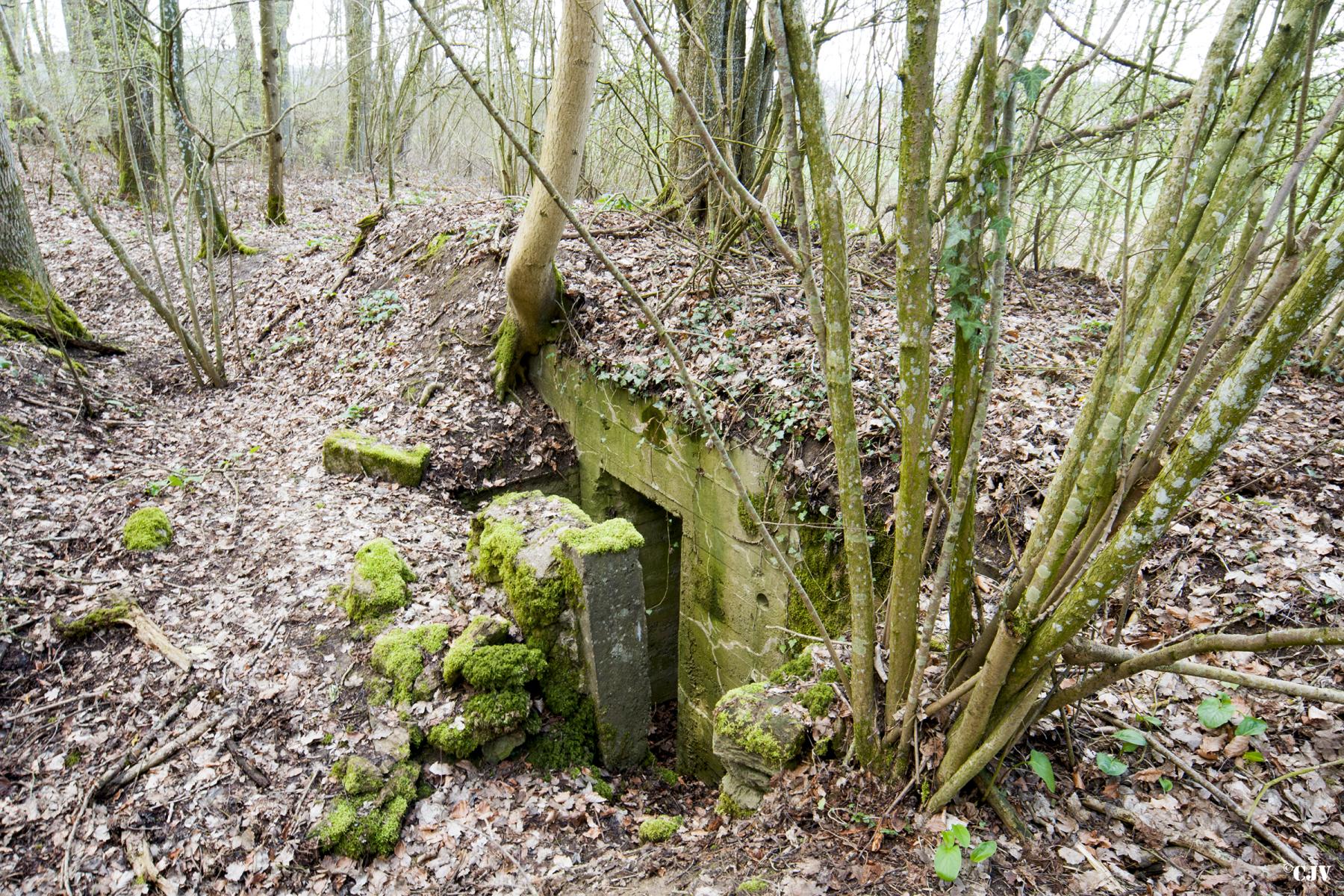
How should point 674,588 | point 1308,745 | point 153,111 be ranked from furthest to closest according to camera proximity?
point 153,111
point 674,588
point 1308,745

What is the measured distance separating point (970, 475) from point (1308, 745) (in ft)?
5.45

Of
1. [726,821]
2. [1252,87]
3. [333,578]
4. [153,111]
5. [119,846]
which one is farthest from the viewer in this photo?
[153,111]

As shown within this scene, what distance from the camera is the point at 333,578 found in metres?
4.62

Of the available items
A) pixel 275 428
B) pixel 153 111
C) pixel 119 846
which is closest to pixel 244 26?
pixel 153 111

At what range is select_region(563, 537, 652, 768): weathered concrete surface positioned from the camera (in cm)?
401

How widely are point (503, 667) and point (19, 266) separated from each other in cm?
738

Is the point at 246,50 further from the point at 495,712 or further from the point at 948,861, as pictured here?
the point at 948,861

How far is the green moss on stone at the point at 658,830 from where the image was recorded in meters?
3.43

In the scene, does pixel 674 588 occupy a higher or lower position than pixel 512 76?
lower

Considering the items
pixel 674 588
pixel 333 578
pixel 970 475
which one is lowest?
pixel 674 588

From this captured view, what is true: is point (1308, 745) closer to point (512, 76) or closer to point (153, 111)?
point (512, 76)

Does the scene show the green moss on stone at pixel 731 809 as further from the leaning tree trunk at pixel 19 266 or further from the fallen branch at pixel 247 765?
the leaning tree trunk at pixel 19 266

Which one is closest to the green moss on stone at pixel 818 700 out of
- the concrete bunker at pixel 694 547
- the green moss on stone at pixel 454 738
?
the concrete bunker at pixel 694 547

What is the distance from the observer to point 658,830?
11.4 ft
